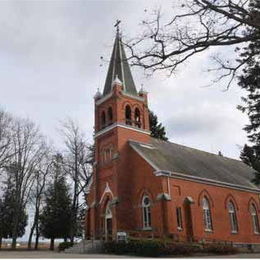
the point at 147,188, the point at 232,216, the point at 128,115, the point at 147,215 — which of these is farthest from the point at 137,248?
the point at 232,216

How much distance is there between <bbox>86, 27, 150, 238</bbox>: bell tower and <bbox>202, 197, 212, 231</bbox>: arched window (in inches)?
263

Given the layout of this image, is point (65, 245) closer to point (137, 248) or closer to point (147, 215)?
point (147, 215)

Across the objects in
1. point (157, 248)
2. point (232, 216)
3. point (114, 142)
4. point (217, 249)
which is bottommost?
point (217, 249)

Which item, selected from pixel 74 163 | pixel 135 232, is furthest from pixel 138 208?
pixel 74 163

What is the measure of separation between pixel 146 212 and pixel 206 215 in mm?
Answer: 5632

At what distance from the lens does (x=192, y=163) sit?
37312 millimetres

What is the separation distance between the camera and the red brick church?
30109mm

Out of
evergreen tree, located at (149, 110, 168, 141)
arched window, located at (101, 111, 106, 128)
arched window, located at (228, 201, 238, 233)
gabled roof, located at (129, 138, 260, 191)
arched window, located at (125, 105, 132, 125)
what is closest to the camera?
gabled roof, located at (129, 138, 260, 191)

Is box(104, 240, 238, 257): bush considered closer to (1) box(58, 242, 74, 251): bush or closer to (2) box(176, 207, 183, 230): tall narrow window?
(2) box(176, 207, 183, 230): tall narrow window

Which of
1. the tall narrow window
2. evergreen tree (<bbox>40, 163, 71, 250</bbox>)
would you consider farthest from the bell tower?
evergreen tree (<bbox>40, 163, 71, 250</bbox>)

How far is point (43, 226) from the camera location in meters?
43.8

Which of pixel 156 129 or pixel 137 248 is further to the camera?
pixel 156 129

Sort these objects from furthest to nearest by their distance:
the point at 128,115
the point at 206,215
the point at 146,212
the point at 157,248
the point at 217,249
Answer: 1. the point at 128,115
2. the point at 206,215
3. the point at 146,212
4. the point at 217,249
5. the point at 157,248

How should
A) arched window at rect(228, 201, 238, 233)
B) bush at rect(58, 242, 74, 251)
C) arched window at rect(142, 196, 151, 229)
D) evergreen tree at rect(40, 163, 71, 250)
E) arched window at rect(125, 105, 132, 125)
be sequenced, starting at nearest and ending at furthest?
arched window at rect(142, 196, 151, 229) → bush at rect(58, 242, 74, 251) → arched window at rect(125, 105, 132, 125) → arched window at rect(228, 201, 238, 233) → evergreen tree at rect(40, 163, 71, 250)
